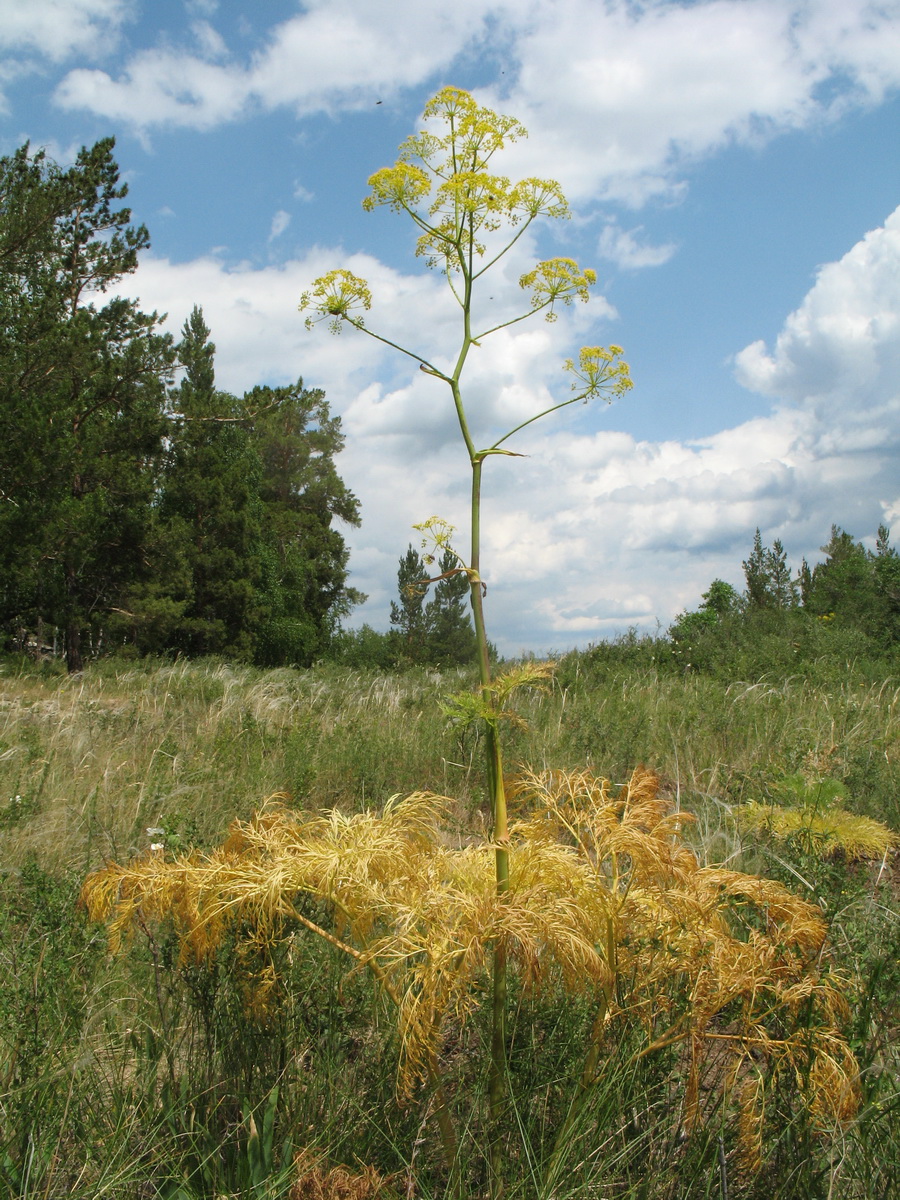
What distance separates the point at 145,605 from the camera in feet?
69.9

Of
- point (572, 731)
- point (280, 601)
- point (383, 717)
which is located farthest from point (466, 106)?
point (280, 601)

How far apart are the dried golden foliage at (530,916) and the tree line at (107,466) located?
15.4 meters

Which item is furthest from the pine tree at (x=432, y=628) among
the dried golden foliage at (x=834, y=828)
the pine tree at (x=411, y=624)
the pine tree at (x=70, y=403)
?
the dried golden foliage at (x=834, y=828)

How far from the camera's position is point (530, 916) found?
1344 millimetres

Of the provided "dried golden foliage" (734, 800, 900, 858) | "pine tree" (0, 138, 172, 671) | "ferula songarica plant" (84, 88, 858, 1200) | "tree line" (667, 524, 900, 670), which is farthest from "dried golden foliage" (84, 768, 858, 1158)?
"pine tree" (0, 138, 172, 671)

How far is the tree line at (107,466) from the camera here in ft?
51.6

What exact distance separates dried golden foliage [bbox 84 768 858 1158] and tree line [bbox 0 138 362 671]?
15395 millimetres

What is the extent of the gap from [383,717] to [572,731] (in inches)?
90.6

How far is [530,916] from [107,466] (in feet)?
65.7

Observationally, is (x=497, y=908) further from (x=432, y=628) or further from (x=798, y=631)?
(x=432, y=628)

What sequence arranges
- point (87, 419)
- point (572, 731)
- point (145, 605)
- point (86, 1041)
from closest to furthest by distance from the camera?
point (86, 1041) < point (572, 731) < point (87, 419) < point (145, 605)

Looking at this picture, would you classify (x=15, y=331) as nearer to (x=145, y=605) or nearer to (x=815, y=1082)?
(x=145, y=605)

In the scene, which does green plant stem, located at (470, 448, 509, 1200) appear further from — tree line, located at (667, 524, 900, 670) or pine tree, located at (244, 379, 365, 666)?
pine tree, located at (244, 379, 365, 666)

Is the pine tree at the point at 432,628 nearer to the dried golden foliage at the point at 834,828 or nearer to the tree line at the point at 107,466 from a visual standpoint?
the tree line at the point at 107,466
